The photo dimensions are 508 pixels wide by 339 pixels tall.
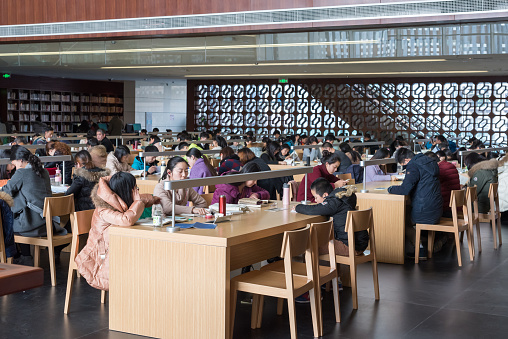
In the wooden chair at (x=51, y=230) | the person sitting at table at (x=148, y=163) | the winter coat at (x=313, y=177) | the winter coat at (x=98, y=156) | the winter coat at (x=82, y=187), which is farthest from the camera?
the person sitting at table at (x=148, y=163)

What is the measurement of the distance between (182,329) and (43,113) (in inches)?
654

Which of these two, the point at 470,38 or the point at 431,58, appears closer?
the point at 470,38

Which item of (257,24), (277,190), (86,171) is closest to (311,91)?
(257,24)

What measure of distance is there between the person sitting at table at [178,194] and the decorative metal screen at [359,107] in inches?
514

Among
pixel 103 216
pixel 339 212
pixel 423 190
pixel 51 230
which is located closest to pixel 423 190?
pixel 423 190

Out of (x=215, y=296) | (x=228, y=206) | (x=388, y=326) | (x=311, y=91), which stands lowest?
(x=388, y=326)

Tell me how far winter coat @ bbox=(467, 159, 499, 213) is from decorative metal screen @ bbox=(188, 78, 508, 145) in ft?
32.2

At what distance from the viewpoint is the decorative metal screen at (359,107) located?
16844 mm

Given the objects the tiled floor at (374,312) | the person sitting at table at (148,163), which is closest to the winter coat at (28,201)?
the tiled floor at (374,312)

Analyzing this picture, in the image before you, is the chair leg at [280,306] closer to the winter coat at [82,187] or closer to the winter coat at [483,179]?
the winter coat at [82,187]

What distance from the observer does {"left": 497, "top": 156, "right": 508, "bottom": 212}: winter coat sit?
796cm

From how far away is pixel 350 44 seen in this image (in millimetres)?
11031

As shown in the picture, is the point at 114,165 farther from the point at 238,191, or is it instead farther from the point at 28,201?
the point at 238,191

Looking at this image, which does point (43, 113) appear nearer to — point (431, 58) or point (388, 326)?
point (431, 58)
